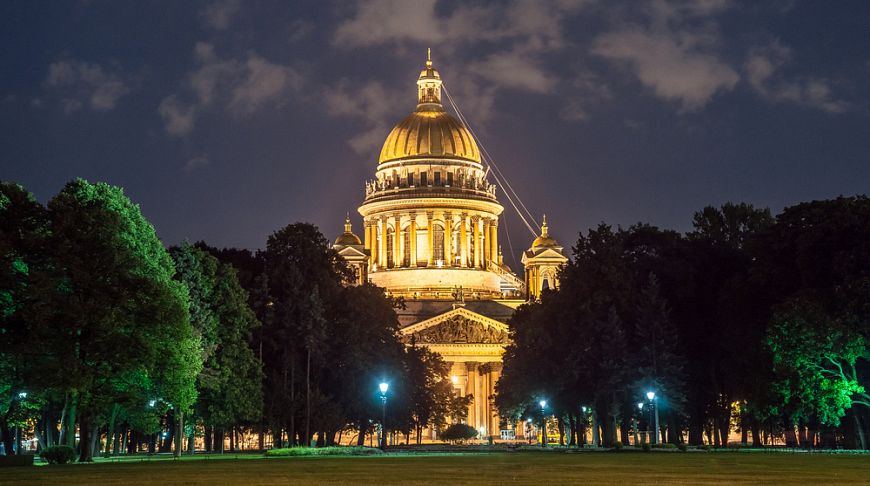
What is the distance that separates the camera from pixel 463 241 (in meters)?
191

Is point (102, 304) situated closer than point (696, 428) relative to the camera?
Yes

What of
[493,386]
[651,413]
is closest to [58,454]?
[651,413]

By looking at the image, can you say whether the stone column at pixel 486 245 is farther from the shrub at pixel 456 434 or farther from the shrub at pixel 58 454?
the shrub at pixel 58 454

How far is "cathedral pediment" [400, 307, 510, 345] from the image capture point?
16800 cm

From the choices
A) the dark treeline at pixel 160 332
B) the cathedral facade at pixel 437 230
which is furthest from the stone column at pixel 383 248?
the dark treeline at pixel 160 332

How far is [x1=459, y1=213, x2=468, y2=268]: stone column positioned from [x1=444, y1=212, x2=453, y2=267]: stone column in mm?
1323

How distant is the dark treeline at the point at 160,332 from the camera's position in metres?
62.1

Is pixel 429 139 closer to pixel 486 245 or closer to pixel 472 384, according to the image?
pixel 486 245

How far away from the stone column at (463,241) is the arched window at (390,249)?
8665 mm

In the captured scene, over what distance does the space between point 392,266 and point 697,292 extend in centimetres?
9666

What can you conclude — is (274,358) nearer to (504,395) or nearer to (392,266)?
(504,395)

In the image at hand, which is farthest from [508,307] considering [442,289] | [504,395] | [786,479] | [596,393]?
[786,479]

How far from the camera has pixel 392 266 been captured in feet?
625

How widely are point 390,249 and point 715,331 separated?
10261 centimetres
